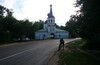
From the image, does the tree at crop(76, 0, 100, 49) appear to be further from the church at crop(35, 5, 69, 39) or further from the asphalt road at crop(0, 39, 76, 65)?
the church at crop(35, 5, 69, 39)

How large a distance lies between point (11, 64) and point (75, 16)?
12.0 m

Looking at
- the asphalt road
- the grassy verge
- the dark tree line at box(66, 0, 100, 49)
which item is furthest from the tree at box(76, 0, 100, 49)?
→ the asphalt road

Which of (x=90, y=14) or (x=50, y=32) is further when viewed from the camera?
(x=50, y=32)

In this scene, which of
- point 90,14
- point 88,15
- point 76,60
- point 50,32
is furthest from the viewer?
point 50,32

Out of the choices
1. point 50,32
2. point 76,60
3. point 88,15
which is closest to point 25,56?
point 76,60

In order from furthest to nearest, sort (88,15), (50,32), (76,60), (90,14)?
(50,32) < (88,15) < (90,14) < (76,60)

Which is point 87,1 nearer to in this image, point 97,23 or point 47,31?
point 97,23

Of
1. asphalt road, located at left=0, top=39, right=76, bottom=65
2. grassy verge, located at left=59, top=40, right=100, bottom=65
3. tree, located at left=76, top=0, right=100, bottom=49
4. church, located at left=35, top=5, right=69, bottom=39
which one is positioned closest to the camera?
grassy verge, located at left=59, top=40, right=100, bottom=65

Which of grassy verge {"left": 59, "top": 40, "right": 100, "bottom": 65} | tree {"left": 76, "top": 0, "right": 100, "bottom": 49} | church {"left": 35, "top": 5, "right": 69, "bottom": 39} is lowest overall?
grassy verge {"left": 59, "top": 40, "right": 100, "bottom": 65}

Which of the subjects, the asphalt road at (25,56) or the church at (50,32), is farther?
the church at (50,32)

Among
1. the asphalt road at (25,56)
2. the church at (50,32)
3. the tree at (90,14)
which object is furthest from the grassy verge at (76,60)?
the church at (50,32)

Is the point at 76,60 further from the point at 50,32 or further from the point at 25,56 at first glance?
the point at 50,32

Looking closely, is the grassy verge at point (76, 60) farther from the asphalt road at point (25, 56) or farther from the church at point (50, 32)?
the church at point (50, 32)

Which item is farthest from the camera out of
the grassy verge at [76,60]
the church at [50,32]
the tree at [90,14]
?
the church at [50,32]
